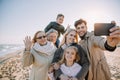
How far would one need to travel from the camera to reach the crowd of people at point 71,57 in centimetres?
323

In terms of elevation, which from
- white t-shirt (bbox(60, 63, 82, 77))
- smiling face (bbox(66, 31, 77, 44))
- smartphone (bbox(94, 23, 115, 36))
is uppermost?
smartphone (bbox(94, 23, 115, 36))

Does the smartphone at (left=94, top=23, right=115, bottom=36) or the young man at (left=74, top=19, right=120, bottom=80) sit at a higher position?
the smartphone at (left=94, top=23, right=115, bottom=36)

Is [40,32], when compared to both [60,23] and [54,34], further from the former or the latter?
[60,23]

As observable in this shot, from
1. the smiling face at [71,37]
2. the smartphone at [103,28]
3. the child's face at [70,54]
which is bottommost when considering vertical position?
the child's face at [70,54]

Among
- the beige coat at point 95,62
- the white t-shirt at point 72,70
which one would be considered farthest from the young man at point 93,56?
the white t-shirt at point 72,70

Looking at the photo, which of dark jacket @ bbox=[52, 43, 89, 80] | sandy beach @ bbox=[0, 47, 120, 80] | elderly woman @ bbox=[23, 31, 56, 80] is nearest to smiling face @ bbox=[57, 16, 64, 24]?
elderly woman @ bbox=[23, 31, 56, 80]

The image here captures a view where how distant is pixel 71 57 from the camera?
3229 mm

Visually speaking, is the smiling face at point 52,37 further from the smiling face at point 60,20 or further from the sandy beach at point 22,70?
the sandy beach at point 22,70

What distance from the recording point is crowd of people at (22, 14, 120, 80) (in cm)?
323

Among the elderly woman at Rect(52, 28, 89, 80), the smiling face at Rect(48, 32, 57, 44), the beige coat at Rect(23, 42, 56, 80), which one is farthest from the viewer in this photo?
the smiling face at Rect(48, 32, 57, 44)

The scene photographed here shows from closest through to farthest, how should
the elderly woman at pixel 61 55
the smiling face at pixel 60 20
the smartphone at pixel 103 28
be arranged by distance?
the smartphone at pixel 103 28 → the elderly woman at pixel 61 55 → the smiling face at pixel 60 20

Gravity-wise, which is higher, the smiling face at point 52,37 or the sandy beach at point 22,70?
the smiling face at point 52,37

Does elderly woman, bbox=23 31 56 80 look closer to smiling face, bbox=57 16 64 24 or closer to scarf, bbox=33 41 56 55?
scarf, bbox=33 41 56 55

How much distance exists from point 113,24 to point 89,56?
4.50ft
